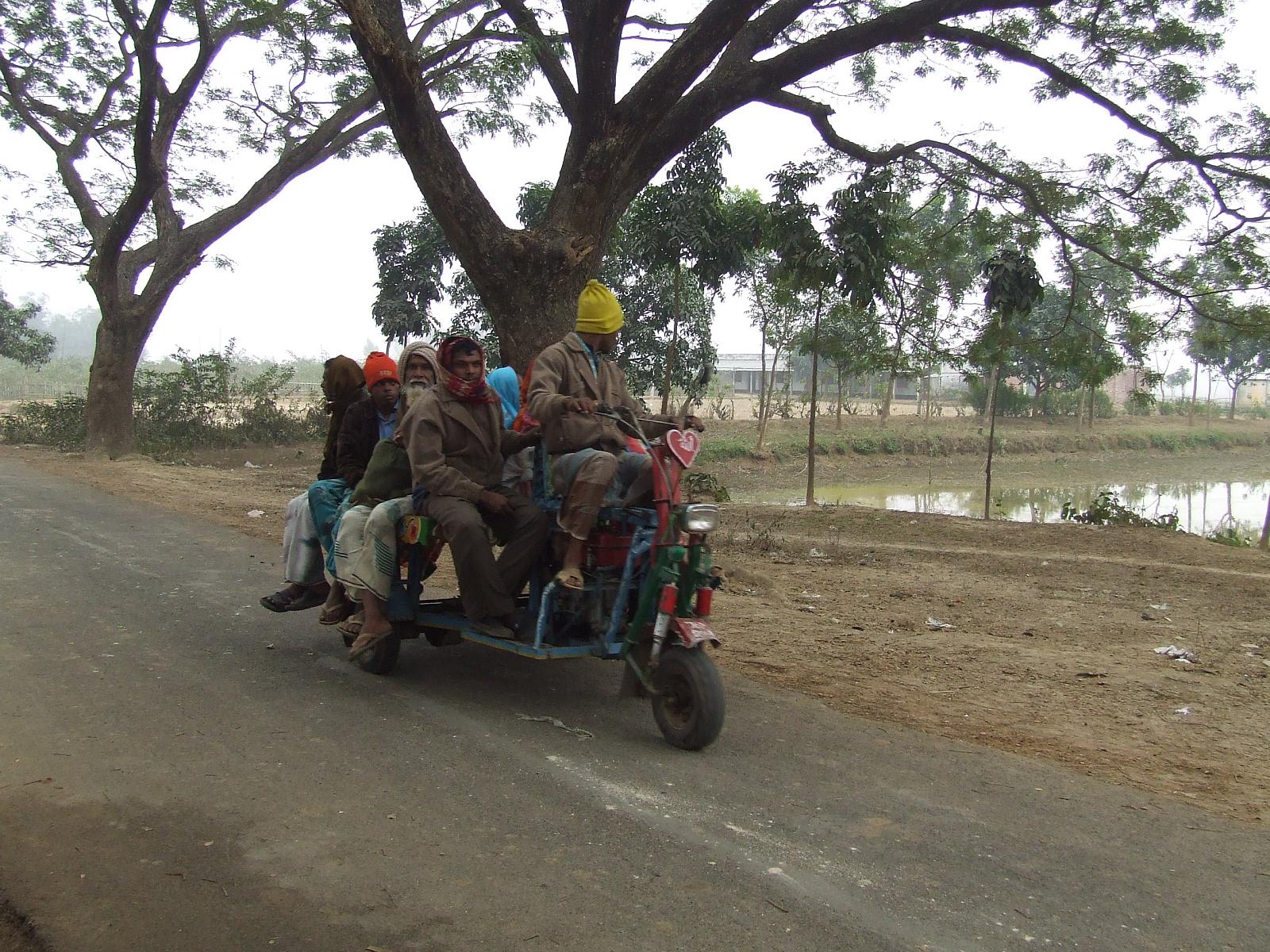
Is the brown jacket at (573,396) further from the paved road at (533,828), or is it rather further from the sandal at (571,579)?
the paved road at (533,828)

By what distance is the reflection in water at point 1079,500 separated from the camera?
22594 mm

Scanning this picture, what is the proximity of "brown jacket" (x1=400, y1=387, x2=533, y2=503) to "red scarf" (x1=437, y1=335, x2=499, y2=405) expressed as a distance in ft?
0.11

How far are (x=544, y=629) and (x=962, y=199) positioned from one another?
10169 millimetres

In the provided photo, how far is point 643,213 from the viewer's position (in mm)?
16047

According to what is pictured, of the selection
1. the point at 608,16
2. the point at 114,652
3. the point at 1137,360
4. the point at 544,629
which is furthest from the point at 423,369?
the point at 1137,360

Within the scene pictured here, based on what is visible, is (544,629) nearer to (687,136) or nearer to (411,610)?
(411,610)

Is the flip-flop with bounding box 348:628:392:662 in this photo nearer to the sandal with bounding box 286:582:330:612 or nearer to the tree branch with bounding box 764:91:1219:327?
the sandal with bounding box 286:582:330:612

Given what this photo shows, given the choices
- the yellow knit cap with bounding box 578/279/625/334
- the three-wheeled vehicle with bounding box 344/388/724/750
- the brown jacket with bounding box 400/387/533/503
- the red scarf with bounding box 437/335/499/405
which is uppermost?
the yellow knit cap with bounding box 578/279/625/334

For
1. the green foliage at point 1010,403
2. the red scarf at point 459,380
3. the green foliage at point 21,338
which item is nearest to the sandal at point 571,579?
the red scarf at point 459,380

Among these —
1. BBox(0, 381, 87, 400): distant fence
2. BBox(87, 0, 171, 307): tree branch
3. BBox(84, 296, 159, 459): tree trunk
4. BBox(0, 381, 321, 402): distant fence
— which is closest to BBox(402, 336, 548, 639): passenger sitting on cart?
BBox(87, 0, 171, 307): tree branch

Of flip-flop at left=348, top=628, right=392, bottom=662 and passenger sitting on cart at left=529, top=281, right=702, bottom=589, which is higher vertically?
passenger sitting on cart at left=529, top=281, right=702, bottom=589

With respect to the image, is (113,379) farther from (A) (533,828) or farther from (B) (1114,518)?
(A) (533,828)

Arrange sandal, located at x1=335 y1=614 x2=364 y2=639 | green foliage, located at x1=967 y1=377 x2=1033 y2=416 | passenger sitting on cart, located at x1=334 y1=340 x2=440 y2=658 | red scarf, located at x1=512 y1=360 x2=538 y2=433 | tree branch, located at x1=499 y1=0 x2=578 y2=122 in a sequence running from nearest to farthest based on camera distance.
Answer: red scarf, located at x1=512 y1=360 x2=538 y2=433, passenger sitting on cart, located at x1=334 y1=340 x2=440 y2=658, sandal, located at x1=335 y1=614 x2=364 y2=639, tree branch, located at x1=499 y1=0 x2=578 y2=122, green foliage, located at x1=967 y1=377 x2=1033 y2=416

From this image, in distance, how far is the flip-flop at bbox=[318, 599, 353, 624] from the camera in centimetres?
589
